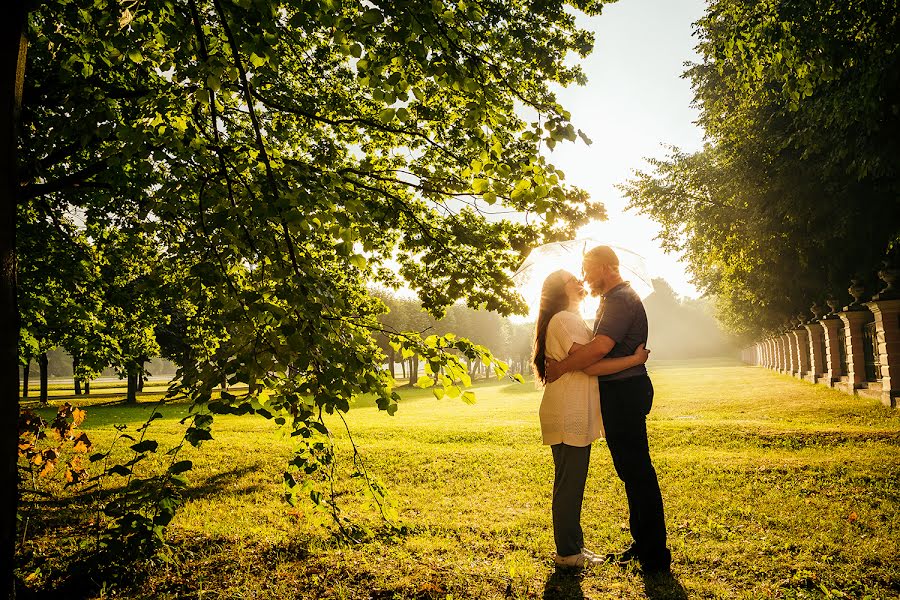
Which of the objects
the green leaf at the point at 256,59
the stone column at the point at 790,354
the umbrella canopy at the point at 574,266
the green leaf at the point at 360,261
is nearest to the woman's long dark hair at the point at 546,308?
the umbrella canopy at the point at 574,266

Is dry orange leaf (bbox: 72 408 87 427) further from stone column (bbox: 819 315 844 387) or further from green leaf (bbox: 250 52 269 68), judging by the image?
stone column (bbox: 819 315 844 387)

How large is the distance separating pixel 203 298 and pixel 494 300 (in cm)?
409

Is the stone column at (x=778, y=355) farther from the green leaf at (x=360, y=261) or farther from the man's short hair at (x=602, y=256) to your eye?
the green leaf at (x=360, y=261)

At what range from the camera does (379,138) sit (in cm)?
702

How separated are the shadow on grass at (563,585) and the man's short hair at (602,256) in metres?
2.72

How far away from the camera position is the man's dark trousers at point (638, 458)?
13.7ft

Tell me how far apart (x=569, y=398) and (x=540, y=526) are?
2.22 metres

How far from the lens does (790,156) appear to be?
15.3m

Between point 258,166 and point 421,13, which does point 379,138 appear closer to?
point 258,166

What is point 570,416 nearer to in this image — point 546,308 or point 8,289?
point 546,308

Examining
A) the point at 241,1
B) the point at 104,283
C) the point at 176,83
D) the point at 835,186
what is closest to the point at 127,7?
the point at 176,83

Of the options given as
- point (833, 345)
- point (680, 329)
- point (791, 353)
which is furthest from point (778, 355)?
point (680, 329)

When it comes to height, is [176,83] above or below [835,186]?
below

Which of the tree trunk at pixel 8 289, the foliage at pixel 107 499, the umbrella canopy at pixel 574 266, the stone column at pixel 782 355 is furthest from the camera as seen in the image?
the stone column at pixel 782 355
